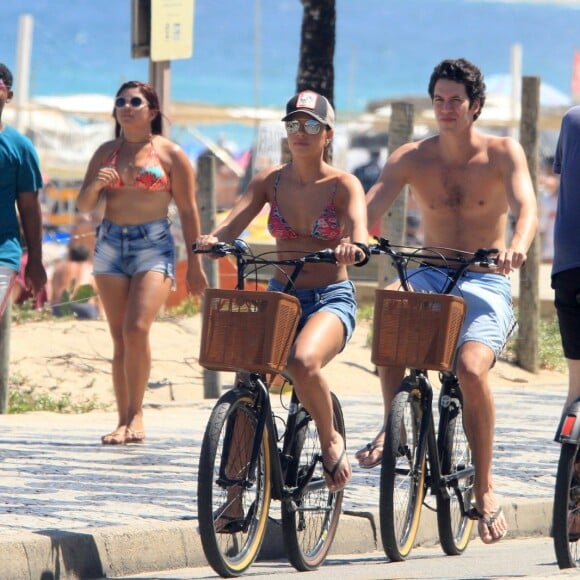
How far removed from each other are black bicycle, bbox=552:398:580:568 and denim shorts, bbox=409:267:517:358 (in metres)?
0.95

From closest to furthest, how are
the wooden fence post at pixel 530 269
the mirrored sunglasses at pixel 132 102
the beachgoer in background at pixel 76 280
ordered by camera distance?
the mirrored sunglasses at pixel 132 102 < the wooden fence post at pixel 530 269 < the beachgoer in background at pixel 76 280

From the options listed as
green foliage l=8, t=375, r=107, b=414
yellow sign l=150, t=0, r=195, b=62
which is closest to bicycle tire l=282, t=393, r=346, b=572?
green foliage l=8, t=375, r=107, b=414

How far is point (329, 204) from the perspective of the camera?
6.86 meters

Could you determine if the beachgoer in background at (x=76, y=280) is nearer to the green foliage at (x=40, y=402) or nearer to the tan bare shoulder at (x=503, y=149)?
the green foliage at (x=40, y=402)

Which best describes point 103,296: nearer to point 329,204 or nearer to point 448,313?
point 329,204

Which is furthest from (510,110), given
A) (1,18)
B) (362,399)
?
(1,18)

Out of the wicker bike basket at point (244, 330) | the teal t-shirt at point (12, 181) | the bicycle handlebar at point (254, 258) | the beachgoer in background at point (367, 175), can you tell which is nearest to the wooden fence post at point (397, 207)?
the teal t-shirt at point (12, 181)

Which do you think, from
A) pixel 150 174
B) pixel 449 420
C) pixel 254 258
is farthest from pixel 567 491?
pixel 150 174

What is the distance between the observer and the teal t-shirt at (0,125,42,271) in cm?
808

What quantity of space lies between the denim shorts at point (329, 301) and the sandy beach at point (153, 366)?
5.25m

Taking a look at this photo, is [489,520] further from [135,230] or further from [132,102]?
[132,102]

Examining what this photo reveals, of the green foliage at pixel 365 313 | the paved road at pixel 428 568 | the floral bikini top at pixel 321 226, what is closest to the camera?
the paved road at pixel 428 568

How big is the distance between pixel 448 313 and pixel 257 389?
2.88ft

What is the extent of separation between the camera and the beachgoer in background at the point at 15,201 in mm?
8062
